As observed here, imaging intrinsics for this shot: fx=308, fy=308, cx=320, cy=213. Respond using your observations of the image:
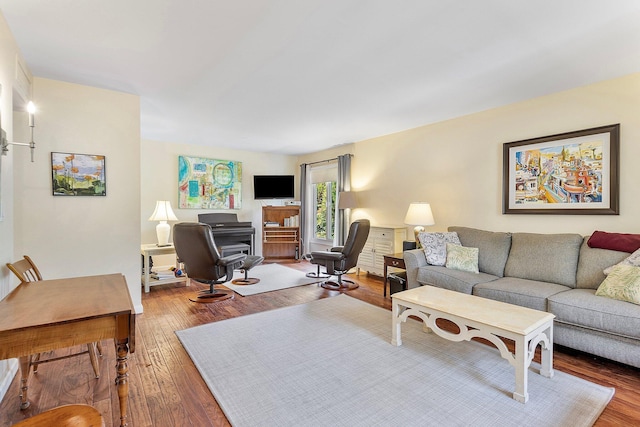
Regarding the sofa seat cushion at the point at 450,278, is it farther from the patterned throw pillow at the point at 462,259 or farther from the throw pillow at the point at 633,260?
the throw pillow at the point at 633,260

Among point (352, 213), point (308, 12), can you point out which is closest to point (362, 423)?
point (308, 12)

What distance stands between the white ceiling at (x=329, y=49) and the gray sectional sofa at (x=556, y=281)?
64.8 inches

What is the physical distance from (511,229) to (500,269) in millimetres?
631

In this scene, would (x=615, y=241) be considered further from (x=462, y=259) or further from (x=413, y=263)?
(x=413, y=263)

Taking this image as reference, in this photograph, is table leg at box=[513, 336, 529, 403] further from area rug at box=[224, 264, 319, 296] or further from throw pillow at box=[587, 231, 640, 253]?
area rug at box=[224, 264, 319, 296]

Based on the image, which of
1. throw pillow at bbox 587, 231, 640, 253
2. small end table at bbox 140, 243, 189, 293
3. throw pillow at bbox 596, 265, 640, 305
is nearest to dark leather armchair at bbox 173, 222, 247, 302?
small end table at bbox 140, 243, 189, 293

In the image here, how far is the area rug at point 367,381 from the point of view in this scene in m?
1.74

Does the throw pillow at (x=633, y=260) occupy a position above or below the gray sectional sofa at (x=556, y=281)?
above

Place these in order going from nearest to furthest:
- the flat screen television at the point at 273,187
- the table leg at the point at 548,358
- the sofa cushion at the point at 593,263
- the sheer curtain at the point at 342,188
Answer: the table leg at the point at 548,358 → the sofa cushion at the point at 593,263 → the sheer curtain at the point at 342,188 → the flat screen television at the point at 273,187

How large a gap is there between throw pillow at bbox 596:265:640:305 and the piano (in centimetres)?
530

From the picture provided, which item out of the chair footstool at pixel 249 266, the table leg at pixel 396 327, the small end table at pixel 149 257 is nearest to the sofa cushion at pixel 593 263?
the table leg at pixel 396 327

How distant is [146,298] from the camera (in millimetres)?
4027

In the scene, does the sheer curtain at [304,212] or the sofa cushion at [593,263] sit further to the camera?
the sheer curtain at [304,212]

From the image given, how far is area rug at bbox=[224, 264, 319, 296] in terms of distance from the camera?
438 cm
